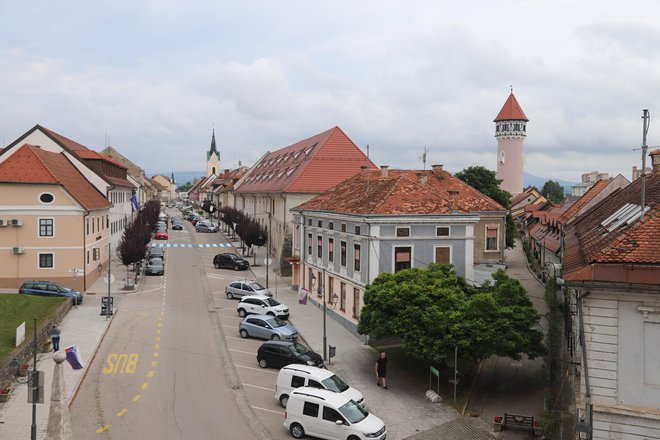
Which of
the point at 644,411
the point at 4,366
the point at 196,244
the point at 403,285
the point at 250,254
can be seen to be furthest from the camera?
the point at 196,244

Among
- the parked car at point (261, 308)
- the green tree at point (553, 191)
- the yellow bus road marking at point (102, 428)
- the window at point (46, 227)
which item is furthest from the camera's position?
the green tree at point (553, 191)

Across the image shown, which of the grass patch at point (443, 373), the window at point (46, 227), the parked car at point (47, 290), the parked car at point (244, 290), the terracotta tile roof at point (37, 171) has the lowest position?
the grass patch at point (443, 373)

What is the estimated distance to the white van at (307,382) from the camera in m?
20.7

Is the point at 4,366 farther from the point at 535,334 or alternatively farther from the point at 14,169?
the point at 14,169

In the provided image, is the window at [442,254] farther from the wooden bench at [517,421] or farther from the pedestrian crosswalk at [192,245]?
the pedestrian crosswalk at [192,245]

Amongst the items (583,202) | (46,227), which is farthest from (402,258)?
(46,227)

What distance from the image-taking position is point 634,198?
21641 mm

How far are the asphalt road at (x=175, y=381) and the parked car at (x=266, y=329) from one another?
633 millimetres

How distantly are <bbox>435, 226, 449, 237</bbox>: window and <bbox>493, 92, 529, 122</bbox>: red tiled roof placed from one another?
93.2 metres

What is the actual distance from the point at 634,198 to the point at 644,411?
32.0 ft

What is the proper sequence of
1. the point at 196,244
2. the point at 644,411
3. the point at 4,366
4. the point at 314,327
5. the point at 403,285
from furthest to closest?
the point at 196,244 → the point at 314,327 → the point at 403,285 → the point at 4,366 → the point at 644,411

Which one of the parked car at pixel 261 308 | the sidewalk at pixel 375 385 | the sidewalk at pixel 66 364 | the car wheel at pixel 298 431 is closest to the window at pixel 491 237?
the sidewalk at pixel 375 385

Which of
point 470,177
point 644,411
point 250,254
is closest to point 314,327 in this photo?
point 644,411

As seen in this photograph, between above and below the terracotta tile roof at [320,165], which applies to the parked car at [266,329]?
below
